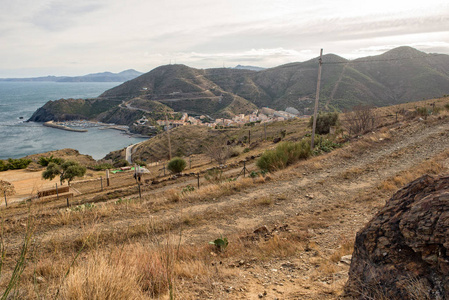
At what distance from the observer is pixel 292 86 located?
98562 millimetres

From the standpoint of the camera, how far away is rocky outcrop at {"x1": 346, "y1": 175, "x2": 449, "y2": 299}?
2.22 metres

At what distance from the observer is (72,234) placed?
6.23m

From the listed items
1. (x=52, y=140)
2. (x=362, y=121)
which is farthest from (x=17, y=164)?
(x=52, y=140)

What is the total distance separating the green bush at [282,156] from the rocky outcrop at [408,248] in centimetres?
884

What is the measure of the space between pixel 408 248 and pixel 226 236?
12.7 feet

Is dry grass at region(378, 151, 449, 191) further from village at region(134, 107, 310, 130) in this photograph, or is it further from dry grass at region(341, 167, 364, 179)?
village at region(134, 107, 310, 130)

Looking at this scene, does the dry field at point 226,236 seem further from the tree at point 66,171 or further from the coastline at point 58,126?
the coastline at point 58,126

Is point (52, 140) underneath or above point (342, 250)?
underneath

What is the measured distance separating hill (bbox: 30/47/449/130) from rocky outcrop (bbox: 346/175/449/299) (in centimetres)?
6343

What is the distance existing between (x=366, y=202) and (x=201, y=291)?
5353 mm

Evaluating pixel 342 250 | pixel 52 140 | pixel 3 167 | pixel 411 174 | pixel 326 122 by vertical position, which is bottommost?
pixel 52 140

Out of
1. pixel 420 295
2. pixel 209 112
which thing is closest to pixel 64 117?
pixel 209 112

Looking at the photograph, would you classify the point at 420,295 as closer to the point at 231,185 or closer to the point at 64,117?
the point at 231,185

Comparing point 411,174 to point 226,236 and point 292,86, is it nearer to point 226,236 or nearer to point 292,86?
point 226,236
